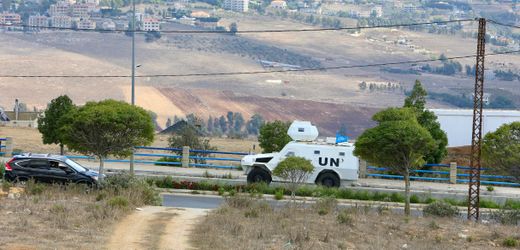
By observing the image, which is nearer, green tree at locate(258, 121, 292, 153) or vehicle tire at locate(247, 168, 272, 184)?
vehicle tire at locate(247, 168, 272, 184)

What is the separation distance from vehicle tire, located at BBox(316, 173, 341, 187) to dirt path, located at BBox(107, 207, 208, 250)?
13.0 metres

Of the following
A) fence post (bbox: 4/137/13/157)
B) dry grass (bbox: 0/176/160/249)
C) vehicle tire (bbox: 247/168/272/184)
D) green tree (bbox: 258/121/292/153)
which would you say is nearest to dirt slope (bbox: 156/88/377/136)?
green tree (bbox: 258/121/292/153)

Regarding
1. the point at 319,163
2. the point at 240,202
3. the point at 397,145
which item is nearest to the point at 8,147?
the point at 319,163

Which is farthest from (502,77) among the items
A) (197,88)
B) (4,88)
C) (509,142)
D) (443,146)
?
(509,142)

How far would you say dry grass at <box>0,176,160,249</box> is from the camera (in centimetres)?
2052

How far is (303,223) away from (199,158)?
22.2m

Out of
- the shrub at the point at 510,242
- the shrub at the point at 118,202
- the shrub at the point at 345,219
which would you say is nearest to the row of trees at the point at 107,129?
the shrub at the point at 118,202

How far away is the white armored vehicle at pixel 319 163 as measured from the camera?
3981cm

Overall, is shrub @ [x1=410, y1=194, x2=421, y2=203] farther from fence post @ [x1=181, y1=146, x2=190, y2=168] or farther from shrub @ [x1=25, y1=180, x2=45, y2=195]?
shrub @ [x1=25, y1=180, x2=45, y2=195]

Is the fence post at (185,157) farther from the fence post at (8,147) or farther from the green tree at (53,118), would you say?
the fence post at (8,147)

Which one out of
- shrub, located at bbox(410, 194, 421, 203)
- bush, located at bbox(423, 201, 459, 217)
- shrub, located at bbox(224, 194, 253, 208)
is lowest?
shrub, located at bbox(410, 194, 421, 203)

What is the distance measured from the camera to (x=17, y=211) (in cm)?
2447

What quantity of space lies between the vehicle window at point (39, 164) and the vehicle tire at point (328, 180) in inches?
441

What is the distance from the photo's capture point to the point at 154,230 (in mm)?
23047
